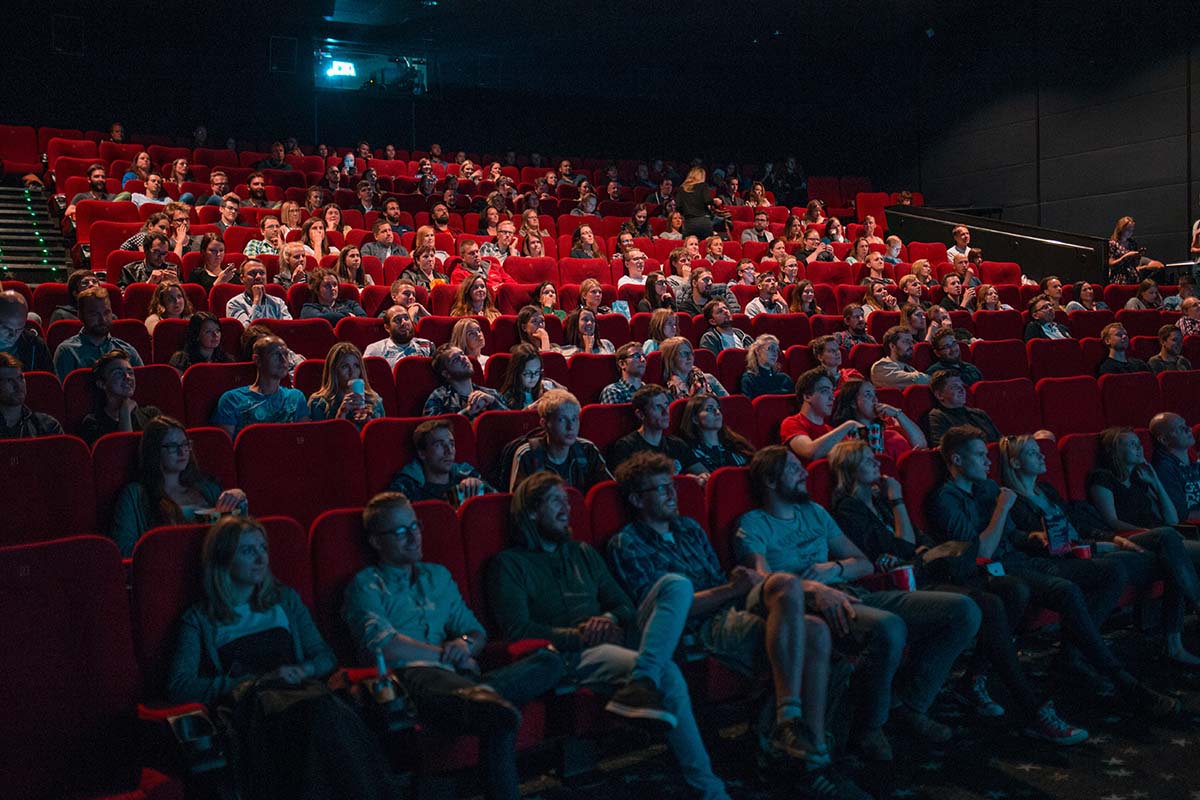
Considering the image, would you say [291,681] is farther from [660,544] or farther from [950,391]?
[950,391]

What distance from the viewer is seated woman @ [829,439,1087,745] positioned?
166cm

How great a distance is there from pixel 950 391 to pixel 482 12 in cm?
492

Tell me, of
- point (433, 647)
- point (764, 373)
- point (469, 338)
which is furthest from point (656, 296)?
point (433, 647)

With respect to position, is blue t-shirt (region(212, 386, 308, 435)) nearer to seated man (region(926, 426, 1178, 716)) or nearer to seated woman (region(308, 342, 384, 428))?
seated woman (region(308, 342, 384, 428))

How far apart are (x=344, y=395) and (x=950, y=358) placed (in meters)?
1.78

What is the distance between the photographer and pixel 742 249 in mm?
4754

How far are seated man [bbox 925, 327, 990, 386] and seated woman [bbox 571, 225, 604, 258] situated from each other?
61.7 inches

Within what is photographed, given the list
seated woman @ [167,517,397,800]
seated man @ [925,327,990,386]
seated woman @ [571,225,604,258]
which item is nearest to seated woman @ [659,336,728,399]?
seated man @ [925,327,990,386]

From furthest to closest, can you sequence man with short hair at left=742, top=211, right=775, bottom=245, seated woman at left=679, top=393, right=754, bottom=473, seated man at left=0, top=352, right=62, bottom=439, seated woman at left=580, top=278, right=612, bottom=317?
1. man with short hair at left=742, top=211, right=775, bottom=245
2. seated woman at left=580, top=278, right=612, bottom=317
3. seated woman at left=679, top=393, right=754, bottom=473
4. seated man at left=0, top=352, right=62, bottom=439

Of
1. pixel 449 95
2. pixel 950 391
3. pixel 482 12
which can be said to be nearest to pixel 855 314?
pixel 950 391

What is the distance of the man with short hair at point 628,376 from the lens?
2504 millimetres

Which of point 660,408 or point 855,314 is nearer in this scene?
point 660,408

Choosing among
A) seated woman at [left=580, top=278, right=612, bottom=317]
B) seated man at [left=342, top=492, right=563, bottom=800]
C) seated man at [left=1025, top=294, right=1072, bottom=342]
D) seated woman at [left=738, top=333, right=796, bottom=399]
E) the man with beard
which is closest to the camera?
seated man at [left=342, top=492, right=563, bottom=800]

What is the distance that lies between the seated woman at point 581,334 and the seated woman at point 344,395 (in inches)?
31.9
